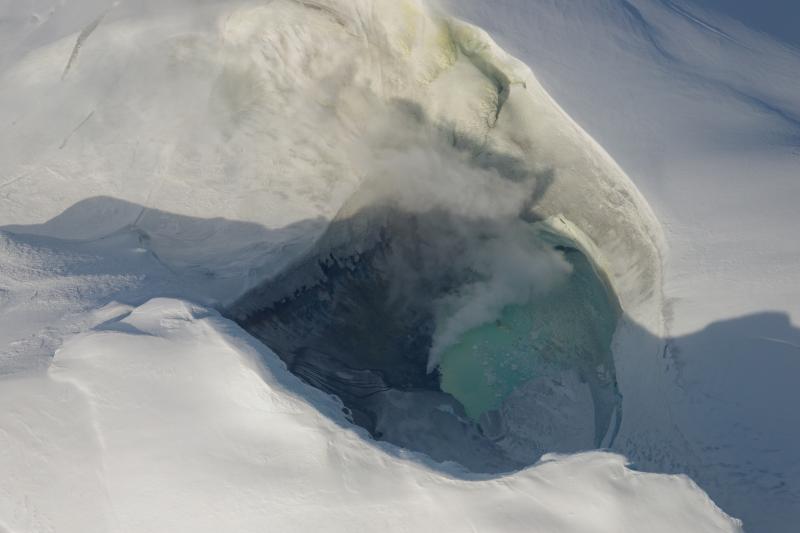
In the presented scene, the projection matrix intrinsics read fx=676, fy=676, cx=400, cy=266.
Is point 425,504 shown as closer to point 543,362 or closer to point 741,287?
point 543,362

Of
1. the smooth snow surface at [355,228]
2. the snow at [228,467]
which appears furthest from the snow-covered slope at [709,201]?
the snow at [228,467]

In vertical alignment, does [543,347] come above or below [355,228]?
below

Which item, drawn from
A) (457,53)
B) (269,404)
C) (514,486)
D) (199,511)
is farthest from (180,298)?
(457,53)

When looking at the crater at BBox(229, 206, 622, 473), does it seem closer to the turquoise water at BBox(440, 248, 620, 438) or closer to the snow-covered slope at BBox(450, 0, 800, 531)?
the turquoise water at BBox(440, 248, 620, 438)

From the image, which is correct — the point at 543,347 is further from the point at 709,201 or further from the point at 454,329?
the point at 709,201

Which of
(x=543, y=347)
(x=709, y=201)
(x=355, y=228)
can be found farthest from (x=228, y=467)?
(x=709, y=201)

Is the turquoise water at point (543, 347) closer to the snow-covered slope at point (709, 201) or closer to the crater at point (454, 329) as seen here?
the crater at point (454, 329)
